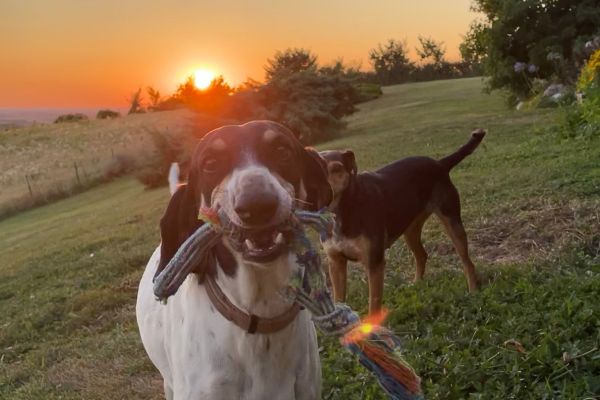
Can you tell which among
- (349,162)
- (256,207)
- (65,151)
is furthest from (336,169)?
(65,151)

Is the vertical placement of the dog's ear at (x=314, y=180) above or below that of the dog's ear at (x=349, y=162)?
above

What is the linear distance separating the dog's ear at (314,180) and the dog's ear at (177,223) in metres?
0.47

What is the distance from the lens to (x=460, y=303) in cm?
469

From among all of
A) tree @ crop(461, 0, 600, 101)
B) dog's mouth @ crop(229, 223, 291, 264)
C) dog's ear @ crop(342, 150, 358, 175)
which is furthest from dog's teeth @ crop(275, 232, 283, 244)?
tree @ crop(461, 0, 600, 101)

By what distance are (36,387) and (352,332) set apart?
3.45 meters

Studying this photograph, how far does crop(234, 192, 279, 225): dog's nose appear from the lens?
83.2 inches

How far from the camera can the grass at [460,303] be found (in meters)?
3.54

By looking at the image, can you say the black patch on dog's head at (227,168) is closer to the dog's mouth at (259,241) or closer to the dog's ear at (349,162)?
the dog's mouth at (259,241)

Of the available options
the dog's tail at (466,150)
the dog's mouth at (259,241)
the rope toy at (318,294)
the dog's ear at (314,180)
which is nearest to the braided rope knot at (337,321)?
the rope toy at (318,294)

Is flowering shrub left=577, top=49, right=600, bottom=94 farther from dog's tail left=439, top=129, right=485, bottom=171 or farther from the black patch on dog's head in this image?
the black patch on dog's head

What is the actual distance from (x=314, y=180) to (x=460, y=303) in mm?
2284

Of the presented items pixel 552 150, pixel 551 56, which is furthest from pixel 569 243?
pixel 551 56

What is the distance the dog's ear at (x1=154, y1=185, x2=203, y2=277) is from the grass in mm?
1530

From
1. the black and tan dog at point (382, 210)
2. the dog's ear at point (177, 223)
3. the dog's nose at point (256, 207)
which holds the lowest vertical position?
the black and tan dog at point (382, 210)
